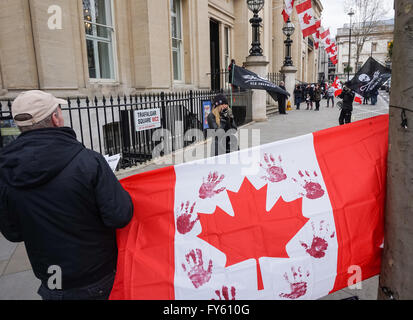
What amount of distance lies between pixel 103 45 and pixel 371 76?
7749mm

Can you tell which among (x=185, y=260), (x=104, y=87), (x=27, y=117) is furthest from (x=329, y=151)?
(x=104, y=87)

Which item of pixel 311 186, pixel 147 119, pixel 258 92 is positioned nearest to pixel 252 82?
pixel 147 119

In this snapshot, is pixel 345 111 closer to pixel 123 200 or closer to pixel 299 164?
pixel 299 164

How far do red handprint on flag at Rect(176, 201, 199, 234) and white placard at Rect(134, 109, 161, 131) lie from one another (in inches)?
212

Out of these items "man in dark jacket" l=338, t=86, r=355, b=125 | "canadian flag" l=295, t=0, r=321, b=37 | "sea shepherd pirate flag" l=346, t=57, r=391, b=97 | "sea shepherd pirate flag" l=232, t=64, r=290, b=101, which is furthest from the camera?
"canadian flag" l=295, t=0, r=321, b=37

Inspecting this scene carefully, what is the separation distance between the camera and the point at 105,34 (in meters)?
9.62

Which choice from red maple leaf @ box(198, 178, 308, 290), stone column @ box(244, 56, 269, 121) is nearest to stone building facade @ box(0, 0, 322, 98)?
stone column @ box(244, 56, 269, 121)

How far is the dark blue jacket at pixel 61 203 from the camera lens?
1.65 m

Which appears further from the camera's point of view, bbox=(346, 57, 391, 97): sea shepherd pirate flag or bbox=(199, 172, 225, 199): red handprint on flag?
bbox=(346, 57, 391, 97): sea shepherd pirate flag

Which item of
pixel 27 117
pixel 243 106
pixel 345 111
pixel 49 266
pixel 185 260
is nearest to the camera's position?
pixel 27 117

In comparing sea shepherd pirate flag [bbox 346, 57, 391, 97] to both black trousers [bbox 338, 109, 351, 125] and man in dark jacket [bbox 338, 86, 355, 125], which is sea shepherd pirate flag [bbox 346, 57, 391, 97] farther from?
black trousers [bbox 338, 109, 351, 125]

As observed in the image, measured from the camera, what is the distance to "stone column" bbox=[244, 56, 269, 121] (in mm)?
15047

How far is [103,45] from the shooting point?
9.62 m
